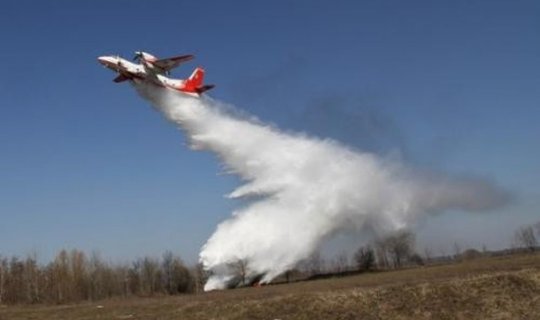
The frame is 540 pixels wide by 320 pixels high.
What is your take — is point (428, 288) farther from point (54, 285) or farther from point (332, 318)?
point (54, 285)

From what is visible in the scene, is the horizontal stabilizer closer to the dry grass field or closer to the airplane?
the airplane

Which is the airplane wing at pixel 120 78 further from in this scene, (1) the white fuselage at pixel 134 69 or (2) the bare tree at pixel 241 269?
(2) the bare tree at pixel 241 269

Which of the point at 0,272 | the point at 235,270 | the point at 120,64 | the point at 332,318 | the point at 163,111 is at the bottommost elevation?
the point at 332,318

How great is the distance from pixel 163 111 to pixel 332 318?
123 ft

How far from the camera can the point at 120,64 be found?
59688 mm

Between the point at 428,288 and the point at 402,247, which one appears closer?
the point at 428,288

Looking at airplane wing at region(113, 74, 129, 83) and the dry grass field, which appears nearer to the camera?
the dry grass field

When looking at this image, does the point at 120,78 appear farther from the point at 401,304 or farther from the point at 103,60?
the point at 401,304

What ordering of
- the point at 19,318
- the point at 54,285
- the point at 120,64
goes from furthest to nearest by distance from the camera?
the point at 54,285
the point at 120,64
the point at 19,318

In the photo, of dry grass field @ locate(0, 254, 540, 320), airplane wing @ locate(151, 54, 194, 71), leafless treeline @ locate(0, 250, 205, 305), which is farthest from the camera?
leafless treeline @ locate(0, 250, 205, 305)

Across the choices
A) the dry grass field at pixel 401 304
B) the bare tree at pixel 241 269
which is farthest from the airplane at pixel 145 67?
the dry grass field at pixel 401 304

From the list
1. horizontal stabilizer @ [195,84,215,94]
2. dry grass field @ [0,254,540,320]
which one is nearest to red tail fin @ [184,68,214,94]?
horizontal stabilizer @ [195,84,215,94]

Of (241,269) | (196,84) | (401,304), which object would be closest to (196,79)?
(196,84)

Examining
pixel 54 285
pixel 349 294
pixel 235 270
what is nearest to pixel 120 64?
pixel 235 270
